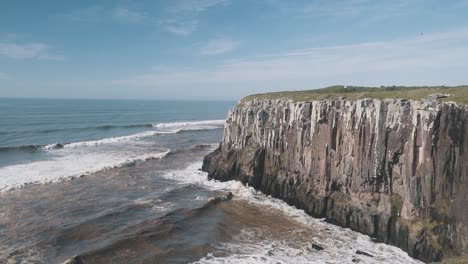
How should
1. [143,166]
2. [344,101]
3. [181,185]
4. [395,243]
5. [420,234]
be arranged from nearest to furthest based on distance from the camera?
[420,234] < [395,243] < [344,101] < [181,185] < [143,166]

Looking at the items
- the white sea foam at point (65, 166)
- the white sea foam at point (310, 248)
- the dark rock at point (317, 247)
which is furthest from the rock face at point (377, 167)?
the white sea foam at point (65, 166)

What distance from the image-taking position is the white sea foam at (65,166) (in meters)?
45.5

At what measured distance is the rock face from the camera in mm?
24000

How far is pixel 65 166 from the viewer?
5384 cm

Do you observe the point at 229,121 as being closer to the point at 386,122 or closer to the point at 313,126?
the point at 313,126

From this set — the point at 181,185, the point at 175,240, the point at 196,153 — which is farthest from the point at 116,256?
the point at 196,153

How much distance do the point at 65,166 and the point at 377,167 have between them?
4570 centimetres

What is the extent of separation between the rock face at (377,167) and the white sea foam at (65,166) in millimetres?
24796

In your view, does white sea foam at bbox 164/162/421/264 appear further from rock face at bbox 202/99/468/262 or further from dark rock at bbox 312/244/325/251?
rock face at bbox 202/99/468/262

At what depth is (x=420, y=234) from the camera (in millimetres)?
24938

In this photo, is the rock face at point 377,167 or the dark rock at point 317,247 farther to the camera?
the dark rock at point 317,247

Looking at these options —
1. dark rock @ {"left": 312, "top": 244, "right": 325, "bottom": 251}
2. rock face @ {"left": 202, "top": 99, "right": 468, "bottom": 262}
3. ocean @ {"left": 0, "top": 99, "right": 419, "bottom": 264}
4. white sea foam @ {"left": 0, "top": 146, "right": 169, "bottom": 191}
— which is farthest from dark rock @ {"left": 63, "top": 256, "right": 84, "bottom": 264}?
white sea foam @ {"left": 0, "top": 146, "right": 169, "bottom": 191}

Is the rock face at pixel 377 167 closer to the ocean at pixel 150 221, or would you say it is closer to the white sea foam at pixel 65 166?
the ocean at pixel 150 221

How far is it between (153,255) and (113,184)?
21.3m
